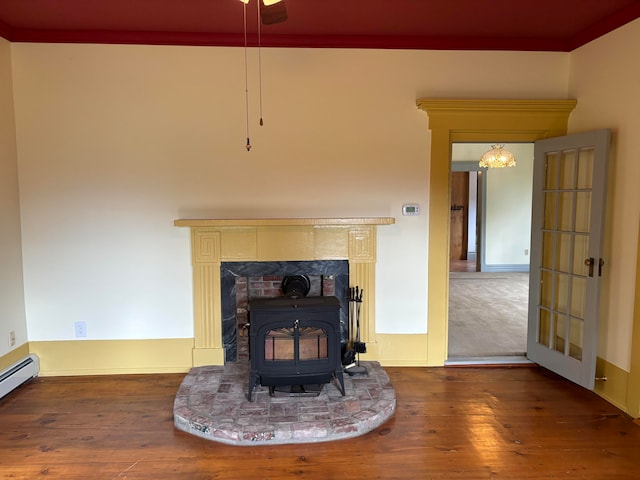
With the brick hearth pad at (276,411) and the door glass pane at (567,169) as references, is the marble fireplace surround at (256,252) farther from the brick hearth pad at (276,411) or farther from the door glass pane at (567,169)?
the door glass pane at (567,169)

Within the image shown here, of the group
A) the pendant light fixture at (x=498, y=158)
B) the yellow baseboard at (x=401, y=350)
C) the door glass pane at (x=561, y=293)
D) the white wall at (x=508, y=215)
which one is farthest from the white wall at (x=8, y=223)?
the white wall at (x=508, y=215)

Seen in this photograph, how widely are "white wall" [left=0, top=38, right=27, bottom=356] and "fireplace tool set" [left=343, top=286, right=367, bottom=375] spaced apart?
8.38 feet

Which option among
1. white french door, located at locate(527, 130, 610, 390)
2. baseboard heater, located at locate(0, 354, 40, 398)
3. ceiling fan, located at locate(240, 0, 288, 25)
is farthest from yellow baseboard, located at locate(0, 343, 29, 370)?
white french door, located at locate(527, 130, 610, 390)

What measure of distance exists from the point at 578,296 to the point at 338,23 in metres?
2.70

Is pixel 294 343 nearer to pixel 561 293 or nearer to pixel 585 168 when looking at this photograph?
pixel 561 293

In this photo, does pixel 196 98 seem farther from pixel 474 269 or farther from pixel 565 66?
pixel 474 269

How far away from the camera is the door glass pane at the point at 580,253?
10.4 ft

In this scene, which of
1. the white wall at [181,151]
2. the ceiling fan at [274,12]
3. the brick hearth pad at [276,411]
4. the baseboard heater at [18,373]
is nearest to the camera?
the ceiling fan at [274,12]

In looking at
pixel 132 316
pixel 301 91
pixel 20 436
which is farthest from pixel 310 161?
pixel 20 436

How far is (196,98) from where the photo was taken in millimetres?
3371

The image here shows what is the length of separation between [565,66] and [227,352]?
361 cm

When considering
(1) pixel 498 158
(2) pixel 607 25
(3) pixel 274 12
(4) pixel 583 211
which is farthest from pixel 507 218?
(3) pixel 274 12

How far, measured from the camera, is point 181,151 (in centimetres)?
339

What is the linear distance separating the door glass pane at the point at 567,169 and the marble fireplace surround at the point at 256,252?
1.51 metres
